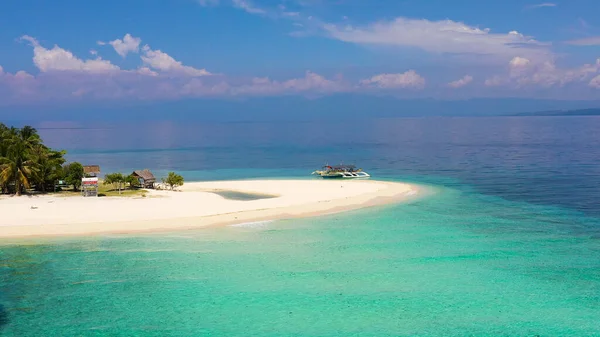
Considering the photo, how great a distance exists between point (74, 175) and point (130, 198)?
9.45 metres

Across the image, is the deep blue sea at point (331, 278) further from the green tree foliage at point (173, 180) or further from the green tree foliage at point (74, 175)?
the green tree foliage at point (74, 175)

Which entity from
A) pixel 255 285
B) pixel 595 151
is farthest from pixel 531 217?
pixel 595 151

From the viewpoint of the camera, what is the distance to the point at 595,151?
4820 inches

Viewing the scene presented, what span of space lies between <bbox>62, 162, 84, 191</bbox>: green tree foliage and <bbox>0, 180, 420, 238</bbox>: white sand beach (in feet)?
14.0

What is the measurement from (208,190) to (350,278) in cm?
3984

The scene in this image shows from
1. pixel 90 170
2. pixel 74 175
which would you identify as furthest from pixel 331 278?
pixel 74 175

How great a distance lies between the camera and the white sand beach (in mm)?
43734

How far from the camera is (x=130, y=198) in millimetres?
55938

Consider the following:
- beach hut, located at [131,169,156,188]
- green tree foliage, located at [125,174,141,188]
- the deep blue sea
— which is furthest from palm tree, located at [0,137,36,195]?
the deep blue sea

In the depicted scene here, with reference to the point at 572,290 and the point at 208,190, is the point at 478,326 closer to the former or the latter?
the point at 572,290

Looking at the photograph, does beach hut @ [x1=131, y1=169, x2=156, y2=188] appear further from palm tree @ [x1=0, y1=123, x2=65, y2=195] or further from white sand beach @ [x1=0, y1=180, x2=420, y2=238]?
palm tree @ [x1=0, y1=123, x2=65, y2=195]

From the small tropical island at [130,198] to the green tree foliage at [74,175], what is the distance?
105 millimetres

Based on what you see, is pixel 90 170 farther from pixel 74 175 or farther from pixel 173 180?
pixel 173 180

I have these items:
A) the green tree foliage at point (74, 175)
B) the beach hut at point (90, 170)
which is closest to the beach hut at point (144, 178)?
the beach hut at point (90, 170)
